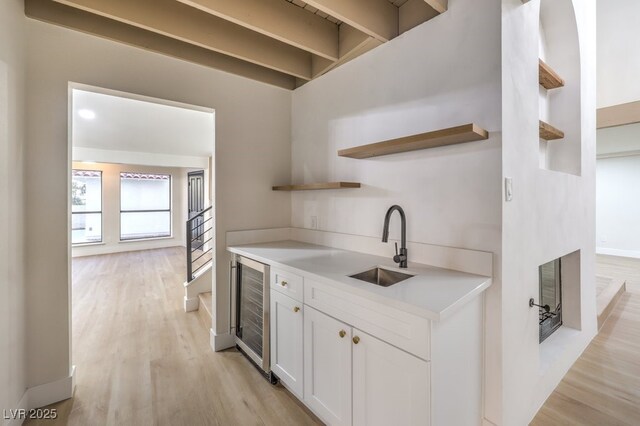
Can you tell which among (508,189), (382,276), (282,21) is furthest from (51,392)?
(508,189)

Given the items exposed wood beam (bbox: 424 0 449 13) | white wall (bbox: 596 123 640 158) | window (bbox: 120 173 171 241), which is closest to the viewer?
exposed wood beam (bbox: 424 0 449 13)

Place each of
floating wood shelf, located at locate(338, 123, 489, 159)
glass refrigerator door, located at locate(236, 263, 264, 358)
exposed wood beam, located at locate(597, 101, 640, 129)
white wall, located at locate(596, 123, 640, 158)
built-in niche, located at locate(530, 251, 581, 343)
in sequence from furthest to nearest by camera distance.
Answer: white wall, located at locate(596, 123, 640, 158)
exposed wood beam, located at locate(597, 101, 640, 129)
built-in niche, located at locate(530, 251, 581, 343)
glass refrigerator door, located at locate(236, 263, 264, 358)
floating wood shelf, located at locate(338, 123, 489, 159)

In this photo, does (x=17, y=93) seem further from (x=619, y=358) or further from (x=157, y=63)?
(x=619, y=358)

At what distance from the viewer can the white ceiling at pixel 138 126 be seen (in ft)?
10.4

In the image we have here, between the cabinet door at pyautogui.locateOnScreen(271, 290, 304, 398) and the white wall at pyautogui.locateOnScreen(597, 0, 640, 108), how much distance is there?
473cm

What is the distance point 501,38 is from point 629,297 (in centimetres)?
434

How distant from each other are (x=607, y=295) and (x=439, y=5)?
156 inches

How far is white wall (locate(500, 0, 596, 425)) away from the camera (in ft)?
4.83

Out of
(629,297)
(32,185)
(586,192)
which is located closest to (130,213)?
(32,185)

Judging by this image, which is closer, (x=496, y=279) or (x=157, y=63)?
(x=496, y=279)

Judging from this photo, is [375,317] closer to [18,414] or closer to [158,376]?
[158,376]

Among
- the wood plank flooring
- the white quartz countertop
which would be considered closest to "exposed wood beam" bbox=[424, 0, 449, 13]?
the white quartz countertop

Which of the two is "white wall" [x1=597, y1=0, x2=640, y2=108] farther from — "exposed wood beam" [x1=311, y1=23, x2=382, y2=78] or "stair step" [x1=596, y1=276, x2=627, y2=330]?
"exposed wood beam" [x1=311, y1=23, x2=382, y2=78]

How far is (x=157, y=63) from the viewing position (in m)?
2.15
